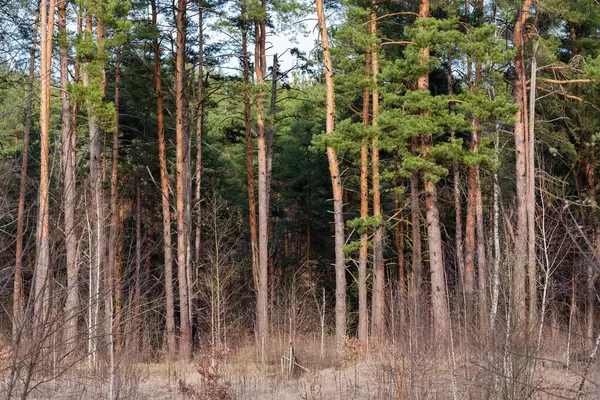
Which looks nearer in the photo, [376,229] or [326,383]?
[326,383]

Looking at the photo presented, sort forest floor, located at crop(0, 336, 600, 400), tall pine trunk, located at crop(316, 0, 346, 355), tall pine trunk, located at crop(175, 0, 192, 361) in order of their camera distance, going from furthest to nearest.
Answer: tall pine trunk, located at crop(175, 0, 192, 361)
tall pine trunk, located at crop(316, 0, 346, 355)
forest floor, located at crop(0, 336, 600, 400)

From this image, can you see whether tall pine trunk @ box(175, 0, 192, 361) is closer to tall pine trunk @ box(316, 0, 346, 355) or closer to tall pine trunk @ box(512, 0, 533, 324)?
tall pine trunk @ box(316, 0, 346, 355)

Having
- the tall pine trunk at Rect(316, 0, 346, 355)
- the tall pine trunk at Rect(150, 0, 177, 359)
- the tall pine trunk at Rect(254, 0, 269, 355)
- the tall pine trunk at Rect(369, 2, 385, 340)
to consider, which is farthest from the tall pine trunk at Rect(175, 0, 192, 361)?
the tall pine trunk at Rect(369, 2, 385, 340)

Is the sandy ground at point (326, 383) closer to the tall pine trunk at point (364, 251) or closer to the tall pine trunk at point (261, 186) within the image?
the tall pine trunk at point (261, 186)

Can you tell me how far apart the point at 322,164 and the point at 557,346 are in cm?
1800

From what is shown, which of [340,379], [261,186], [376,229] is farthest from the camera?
[376,229]

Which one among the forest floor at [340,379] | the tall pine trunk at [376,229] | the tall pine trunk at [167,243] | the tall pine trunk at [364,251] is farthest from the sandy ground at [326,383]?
the tall pine trunk at [376,229]

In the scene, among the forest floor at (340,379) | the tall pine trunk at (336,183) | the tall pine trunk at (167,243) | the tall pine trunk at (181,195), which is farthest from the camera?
the tall pine trunk at (167,243)

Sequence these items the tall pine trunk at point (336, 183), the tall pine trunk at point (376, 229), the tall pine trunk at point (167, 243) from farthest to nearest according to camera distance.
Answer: the tall pine trunk at point (376, 229)
the tall pine trunk at point (167, 243)
the tall pine trunk at point (336, 183)

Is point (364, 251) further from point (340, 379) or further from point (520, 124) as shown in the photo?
point (340, 379)

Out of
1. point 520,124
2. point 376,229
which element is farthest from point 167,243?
point 520,124

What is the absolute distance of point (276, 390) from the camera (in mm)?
14180

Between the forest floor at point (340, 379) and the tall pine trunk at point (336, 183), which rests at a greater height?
the tall pine trunk at point (336, 183)

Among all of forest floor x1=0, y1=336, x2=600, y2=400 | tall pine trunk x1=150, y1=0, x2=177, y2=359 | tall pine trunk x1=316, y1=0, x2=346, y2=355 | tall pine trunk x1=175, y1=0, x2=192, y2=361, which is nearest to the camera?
forest floor x1=0, y1=336, x2=600, y2=400
